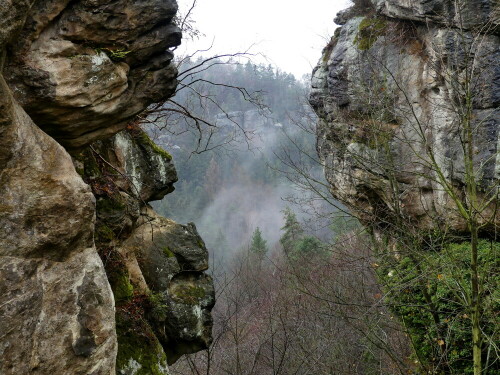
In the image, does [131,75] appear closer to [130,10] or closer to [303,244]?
[130,10]

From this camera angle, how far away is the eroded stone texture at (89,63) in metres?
3.53

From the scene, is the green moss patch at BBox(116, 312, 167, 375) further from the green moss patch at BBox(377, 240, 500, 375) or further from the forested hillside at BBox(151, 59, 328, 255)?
the forested hillside at BBox(151, 59, 328, 255)

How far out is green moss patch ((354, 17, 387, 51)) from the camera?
454 inches

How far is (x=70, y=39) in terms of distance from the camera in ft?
12.4

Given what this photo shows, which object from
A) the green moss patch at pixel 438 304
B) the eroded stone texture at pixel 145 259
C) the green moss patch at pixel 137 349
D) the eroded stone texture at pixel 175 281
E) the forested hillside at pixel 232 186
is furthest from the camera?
the forested hillside at pixel 232 186

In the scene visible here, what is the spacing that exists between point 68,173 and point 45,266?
736 millimetres

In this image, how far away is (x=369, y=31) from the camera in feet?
38.9

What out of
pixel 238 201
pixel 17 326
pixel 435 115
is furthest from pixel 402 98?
pixel 238 201

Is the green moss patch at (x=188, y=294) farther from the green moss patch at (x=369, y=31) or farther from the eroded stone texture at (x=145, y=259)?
the green moss patch at (x=369, y=31)

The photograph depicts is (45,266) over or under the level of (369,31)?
under

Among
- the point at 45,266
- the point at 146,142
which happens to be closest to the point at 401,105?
the point at 146,142

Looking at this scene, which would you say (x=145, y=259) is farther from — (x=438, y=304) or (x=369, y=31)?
(x=369, y=31)

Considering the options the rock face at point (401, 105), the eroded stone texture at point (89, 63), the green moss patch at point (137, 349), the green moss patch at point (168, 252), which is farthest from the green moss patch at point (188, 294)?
the rock face at point (401, 105)

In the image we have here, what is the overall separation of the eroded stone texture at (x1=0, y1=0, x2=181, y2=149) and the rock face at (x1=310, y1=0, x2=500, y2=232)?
4.18 metres
